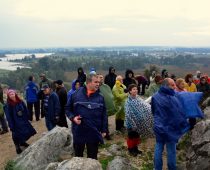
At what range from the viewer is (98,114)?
6.50 meters

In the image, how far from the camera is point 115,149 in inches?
368

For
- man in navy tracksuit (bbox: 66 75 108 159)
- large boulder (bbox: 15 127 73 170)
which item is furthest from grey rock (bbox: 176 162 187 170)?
large boulder (bbox: 15 127 73 170)

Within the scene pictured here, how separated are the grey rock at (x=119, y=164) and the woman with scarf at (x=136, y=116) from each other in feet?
2.71

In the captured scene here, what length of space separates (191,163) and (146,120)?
63.1 inches

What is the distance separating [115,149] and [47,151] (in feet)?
5.51

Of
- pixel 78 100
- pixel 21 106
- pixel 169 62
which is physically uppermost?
pixel 78 100

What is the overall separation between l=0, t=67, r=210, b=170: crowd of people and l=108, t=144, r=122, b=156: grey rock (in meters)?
0.34

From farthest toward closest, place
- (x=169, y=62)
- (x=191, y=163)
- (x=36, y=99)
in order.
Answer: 1. (x=169, y=62)
2. (x=36, y=99)
3. (x=191, y=163)

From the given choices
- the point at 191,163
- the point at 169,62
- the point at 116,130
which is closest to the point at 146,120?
the point at 191,163

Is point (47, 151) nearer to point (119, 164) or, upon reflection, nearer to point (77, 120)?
point (119, 164)

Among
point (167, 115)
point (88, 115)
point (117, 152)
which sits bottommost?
point (117, 152)

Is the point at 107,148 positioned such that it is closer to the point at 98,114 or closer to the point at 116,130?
the point at 116,130

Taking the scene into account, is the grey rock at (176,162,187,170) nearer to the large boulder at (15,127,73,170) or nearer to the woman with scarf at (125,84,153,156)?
the woman with scarf at (125,84,153,156)

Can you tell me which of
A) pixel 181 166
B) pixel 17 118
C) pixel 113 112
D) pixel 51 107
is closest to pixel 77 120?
pixel 181 166
